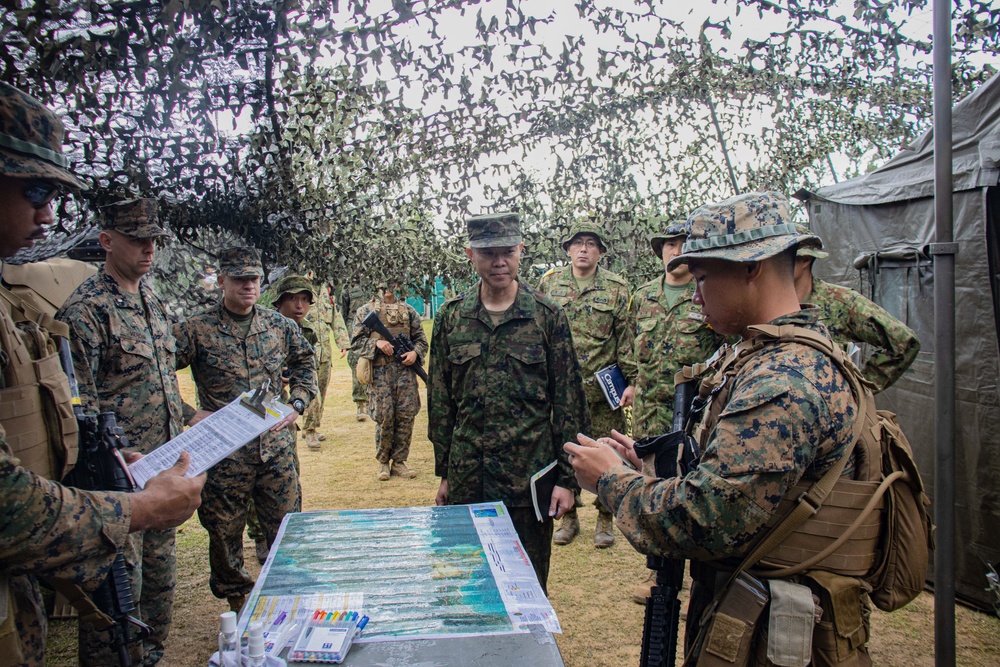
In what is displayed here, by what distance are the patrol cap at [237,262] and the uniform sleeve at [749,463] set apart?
295 cm

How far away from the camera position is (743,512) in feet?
5.04

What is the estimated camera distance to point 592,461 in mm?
1904

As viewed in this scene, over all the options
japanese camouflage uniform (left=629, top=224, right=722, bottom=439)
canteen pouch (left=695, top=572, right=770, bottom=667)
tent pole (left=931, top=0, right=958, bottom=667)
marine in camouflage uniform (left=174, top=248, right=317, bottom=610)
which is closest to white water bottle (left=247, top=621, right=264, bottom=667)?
canteen pouch (left=695, top=572, right=770, bottom=667)

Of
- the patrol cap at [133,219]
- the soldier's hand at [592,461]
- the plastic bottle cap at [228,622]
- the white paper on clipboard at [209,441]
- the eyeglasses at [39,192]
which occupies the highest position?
the patrol cap at [133,219]

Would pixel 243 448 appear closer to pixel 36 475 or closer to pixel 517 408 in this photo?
pixel 517 408

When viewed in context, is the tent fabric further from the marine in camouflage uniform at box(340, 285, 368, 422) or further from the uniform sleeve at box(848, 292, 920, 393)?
the marine in camouflage uniform at box(340, 285, 368, 422)

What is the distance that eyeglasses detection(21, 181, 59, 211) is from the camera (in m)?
1.73

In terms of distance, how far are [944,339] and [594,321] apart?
117 inches

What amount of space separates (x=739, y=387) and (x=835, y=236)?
166 inches

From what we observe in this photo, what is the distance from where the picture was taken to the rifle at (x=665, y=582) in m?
1.84

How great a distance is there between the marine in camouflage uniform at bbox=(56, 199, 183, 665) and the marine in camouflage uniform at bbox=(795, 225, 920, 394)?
342cm

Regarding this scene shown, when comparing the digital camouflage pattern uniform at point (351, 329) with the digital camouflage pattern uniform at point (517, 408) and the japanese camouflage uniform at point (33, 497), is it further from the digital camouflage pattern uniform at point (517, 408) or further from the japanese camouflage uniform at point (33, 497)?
the japanese camouflage uniform at point (33, 497)

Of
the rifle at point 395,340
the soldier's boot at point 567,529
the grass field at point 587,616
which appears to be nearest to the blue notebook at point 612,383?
the soldier's boot at point 567,529

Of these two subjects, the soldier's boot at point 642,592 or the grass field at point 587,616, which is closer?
the grass field at point 587,616
